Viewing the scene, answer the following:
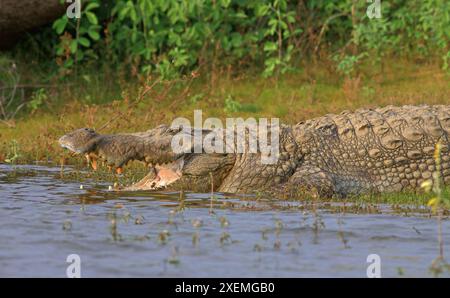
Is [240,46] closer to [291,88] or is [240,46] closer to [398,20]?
[291,88]

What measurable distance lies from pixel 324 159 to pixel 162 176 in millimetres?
1598

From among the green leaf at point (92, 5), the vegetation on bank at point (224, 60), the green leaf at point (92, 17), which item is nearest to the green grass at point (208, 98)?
the vegetation on bank at point (224, 60)

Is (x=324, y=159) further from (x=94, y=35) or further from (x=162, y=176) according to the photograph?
(x=94, y=35)

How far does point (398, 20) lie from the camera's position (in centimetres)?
1380

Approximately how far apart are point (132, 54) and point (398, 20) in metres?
3.95

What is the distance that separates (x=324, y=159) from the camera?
9.27 meters

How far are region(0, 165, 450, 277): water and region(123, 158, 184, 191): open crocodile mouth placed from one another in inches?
10.6

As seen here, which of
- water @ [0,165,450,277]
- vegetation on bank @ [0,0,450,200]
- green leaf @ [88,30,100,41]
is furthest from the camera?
green leaf @ [88,30,100,41]

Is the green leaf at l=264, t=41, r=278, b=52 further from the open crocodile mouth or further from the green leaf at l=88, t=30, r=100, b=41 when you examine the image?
the open crocodile mouth

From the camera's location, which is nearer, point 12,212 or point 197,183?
point 12,212

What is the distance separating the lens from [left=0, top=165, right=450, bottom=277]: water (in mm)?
5977

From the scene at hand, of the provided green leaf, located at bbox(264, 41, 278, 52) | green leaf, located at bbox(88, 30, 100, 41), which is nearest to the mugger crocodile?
green leaf, located at bbox(264, 41, 278, 52)

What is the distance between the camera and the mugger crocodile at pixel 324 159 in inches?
355
